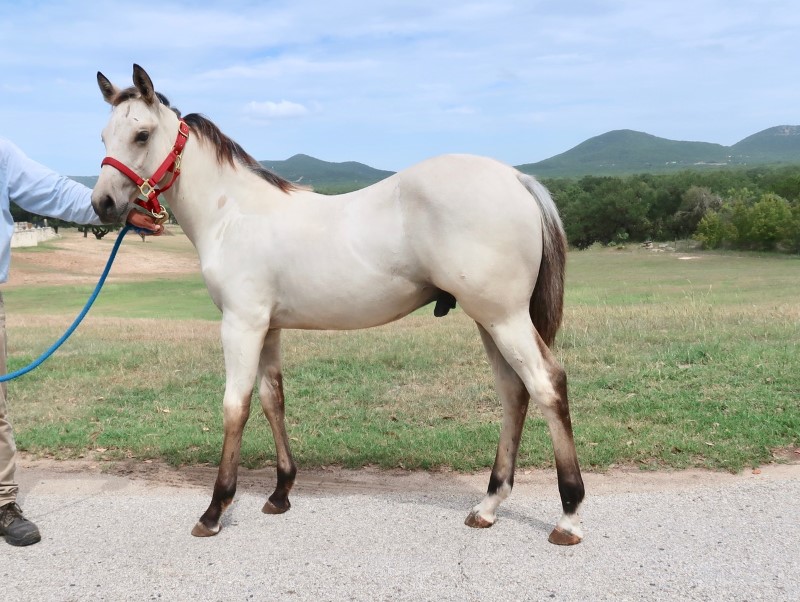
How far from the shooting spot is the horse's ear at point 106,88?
3.79m

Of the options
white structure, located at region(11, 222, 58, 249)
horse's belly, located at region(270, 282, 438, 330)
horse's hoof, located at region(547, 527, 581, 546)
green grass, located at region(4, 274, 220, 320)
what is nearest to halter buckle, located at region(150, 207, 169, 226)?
horse's belly, located at region(270, 282, 438, 330)

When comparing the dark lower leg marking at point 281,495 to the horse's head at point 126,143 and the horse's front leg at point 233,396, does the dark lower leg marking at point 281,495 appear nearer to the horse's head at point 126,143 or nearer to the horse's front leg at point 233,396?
the horse's front leg at point 233,396

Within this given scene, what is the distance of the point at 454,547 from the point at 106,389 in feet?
16.5

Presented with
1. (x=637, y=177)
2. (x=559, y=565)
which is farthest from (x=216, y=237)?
(x=637, y=177)

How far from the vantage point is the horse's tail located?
3.70 metres

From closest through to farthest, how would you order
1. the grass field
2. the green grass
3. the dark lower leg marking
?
the dark lower leg marking → the grass field → the green grass

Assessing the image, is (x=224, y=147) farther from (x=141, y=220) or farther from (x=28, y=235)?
(x=28, y=235)

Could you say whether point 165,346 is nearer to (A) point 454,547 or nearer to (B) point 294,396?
(B) point 294,396

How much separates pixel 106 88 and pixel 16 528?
250 cm

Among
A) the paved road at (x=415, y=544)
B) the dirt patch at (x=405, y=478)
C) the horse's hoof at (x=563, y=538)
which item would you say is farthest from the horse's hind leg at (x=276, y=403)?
the horse's hoof at (x=563, y=538)

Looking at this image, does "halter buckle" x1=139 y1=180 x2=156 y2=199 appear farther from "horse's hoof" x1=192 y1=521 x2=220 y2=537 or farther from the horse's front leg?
"horse's hoof" x1=192 y1=521 x2=220 y2=537

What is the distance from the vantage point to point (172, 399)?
686 cm

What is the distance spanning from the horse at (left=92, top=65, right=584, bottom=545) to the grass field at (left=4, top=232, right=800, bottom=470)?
1260 mm

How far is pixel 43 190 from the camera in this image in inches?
164
